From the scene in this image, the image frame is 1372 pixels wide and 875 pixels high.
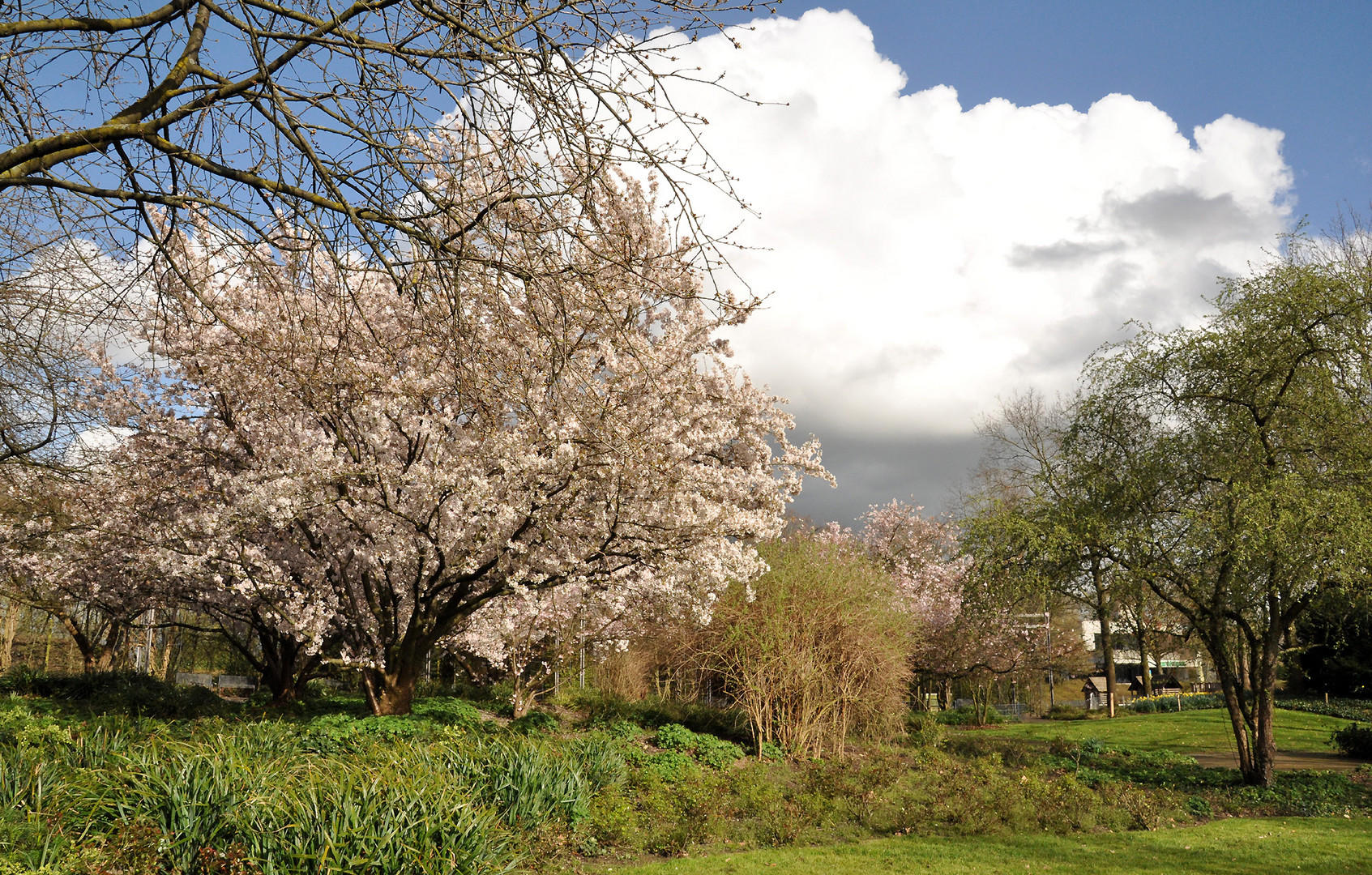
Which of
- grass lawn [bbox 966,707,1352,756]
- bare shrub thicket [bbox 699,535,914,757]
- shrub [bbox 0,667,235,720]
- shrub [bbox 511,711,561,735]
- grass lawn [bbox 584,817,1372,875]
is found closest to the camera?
grass lawn [bbox 584,817,1372,875]

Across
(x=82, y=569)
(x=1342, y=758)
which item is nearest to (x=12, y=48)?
(x=82, y=569)

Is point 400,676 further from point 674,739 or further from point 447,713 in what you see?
point 674,739

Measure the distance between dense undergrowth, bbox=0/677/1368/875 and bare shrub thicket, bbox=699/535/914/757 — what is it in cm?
60

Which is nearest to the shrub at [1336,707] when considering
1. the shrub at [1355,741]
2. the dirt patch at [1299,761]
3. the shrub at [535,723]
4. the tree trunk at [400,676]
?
the shrub at [1355,741]

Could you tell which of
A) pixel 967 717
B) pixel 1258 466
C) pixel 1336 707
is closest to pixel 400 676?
pixel 1258 466

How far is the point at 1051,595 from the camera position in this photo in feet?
47.5

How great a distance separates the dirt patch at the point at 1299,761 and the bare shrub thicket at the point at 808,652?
602 centimetres

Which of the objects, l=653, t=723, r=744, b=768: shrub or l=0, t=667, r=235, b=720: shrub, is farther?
l=0, t=667, r=235, b=720: shrub

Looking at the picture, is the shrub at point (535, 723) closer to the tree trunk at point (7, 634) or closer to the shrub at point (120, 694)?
the shrub at point (120, 694)

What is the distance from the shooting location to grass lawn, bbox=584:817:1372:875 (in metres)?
6.91

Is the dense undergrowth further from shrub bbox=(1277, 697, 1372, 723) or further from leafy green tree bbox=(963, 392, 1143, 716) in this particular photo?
shrub bbox=(1277, 697, 1372, 723)

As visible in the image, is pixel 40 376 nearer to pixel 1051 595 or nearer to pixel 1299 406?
pixel 1051 595

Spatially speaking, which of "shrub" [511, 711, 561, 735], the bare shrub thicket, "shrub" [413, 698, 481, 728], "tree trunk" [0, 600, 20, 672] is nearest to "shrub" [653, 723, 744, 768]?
the bare shrub thicket

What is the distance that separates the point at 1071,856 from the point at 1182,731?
14618 mm
